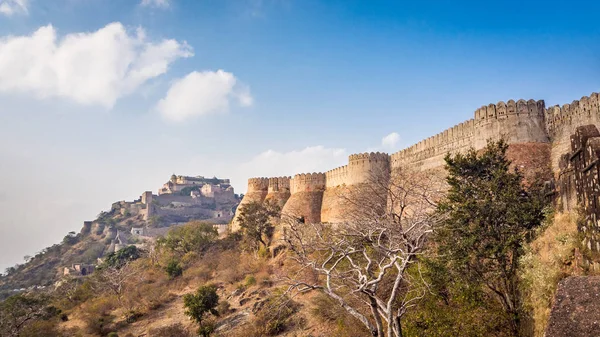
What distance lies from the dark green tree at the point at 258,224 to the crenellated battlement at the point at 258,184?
5240 mm

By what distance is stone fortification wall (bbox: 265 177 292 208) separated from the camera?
3447cm

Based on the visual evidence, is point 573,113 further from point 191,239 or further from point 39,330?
point 191,239

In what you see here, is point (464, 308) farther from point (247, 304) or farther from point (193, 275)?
point (193, 275)

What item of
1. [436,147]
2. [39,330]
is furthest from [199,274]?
[436,147]

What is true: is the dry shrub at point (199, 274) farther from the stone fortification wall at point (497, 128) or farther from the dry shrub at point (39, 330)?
the stone fortification wall at point (497, 128)

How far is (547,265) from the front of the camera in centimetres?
734

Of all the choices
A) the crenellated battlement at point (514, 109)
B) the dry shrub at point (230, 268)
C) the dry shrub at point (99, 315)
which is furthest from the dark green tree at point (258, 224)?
A: the crenellated battlement at point (514, 109)

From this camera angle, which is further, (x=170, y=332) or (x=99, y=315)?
(x=99, y=315)

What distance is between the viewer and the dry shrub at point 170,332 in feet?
62.5

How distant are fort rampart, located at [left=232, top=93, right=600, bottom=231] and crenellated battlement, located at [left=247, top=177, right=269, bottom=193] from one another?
5.59 metres

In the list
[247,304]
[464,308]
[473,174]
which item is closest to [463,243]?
[464,308]

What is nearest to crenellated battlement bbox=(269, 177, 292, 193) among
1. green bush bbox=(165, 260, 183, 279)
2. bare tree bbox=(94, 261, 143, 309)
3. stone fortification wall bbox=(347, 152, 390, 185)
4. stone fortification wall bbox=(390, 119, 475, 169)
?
stone fortification wall bbox=(347, 152, 390, 185)

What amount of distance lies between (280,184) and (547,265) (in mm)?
28774

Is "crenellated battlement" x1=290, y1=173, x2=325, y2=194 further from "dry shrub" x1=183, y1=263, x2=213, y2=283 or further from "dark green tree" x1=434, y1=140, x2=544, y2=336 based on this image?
"dark green tree" x1=434, y1=140, x2=544, y2=336
